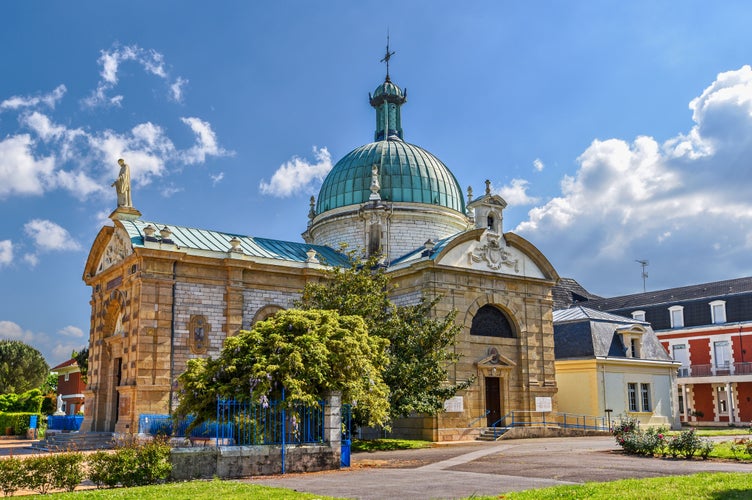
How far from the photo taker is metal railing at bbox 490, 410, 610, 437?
33031mm

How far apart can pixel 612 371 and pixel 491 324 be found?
762 centimetres

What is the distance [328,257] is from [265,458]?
21343 millimetres

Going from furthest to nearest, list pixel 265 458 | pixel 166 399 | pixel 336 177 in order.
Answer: pixel 336 177
pixel 166 399
pixel 265 458

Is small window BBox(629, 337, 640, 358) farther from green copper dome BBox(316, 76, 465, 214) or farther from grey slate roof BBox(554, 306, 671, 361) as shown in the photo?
green copper dome BBox(316, 76, 465, 214)

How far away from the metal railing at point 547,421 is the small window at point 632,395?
8.35ft

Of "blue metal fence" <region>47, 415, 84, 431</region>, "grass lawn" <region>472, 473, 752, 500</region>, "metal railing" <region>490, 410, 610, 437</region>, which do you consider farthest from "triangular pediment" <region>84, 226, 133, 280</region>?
"grass lawn" <region>472, 473, 752, 500</region>

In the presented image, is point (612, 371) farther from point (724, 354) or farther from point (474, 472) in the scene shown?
point (474, 472)

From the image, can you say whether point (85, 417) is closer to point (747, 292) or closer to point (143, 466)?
point (143, 466)

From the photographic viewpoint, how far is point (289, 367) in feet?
63.8

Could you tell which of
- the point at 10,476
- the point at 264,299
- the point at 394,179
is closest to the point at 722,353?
the point at 394,179

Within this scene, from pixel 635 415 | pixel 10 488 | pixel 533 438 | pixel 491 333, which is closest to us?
pixel 10 488

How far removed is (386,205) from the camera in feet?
129

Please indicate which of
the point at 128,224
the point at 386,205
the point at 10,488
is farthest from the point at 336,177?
the point at 10,488

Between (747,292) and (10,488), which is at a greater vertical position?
(747,292)
